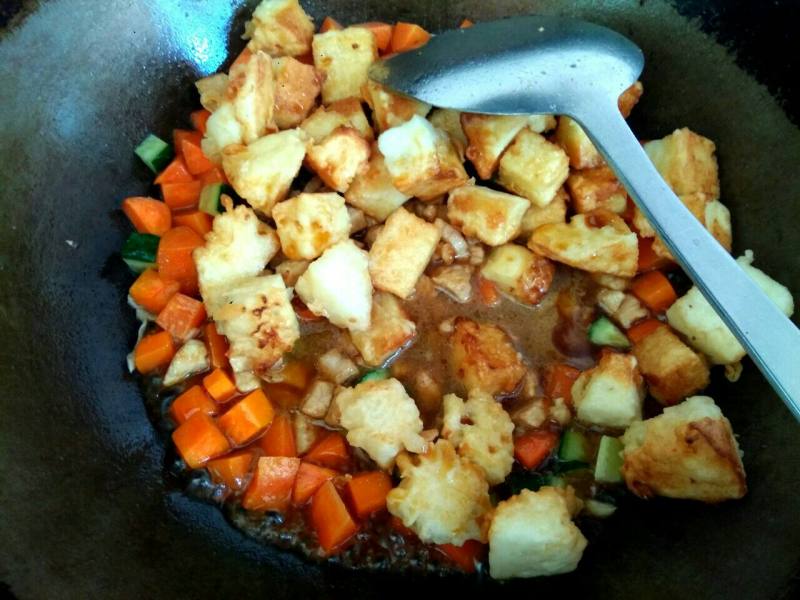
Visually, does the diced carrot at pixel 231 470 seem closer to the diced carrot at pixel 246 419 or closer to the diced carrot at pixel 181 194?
the diced carrot at pixel 246 419

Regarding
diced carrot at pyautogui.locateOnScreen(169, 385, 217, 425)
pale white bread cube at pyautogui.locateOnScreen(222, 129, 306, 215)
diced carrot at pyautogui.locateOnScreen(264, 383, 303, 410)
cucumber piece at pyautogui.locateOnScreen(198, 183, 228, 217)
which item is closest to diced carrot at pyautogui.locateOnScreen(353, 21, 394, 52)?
pale white bread cube at pyautogui.locateOnScreen(222, 129, 306, 215)

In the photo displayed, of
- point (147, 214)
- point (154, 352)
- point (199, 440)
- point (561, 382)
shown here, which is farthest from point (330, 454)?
point (147, 214)

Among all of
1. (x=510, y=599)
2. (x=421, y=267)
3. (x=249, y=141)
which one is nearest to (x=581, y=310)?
(x=421, y=267)

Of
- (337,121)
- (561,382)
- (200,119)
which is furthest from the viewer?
(200,119)

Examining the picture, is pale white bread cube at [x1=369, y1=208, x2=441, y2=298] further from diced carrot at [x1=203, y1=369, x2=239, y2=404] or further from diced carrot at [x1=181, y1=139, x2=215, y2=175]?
diced carrot at [x1=181, y1=139, x2=215, y2=175]

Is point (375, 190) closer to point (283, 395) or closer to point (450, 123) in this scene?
point (450, 123)

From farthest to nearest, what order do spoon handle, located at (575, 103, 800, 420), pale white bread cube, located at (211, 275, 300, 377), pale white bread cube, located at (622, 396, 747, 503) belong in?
pale white bread cube, located at (211, 275, 300, 377)
pale white bread cube, located at (622, 396, 747, 503)
spoon handle, located at (575, 103, 800, 420)

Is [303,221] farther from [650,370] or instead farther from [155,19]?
[650,370]
